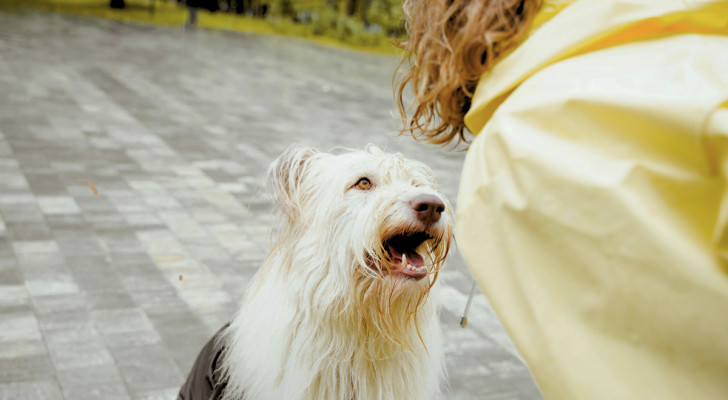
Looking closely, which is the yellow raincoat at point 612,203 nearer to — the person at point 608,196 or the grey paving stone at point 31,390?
the person at point 608,196

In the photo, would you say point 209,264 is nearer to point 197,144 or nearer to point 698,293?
point 197,144

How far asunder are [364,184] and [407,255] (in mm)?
325

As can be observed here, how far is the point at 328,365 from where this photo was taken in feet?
7.83

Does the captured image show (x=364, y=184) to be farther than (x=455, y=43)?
Yes

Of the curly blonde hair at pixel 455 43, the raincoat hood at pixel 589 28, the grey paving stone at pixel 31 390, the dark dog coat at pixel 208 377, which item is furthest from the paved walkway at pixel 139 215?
the raincoat hood at pixel 589 28

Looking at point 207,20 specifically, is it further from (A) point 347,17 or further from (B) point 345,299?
(B) point 345,299

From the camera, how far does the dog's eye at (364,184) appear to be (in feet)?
8.01

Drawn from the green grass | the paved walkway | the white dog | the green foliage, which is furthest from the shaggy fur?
the green foliage

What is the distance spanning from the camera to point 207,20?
78.9ft

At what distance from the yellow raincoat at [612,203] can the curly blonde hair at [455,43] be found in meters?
0.09

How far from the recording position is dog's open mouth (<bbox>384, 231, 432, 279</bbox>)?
7.45 feet

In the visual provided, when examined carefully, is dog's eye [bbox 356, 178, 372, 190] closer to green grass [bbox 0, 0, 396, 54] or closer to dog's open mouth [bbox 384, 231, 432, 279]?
dog's open mouth [bbox 384, 231, 432, 279]

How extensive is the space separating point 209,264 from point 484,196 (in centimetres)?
424


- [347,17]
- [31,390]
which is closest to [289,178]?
[31,390]
